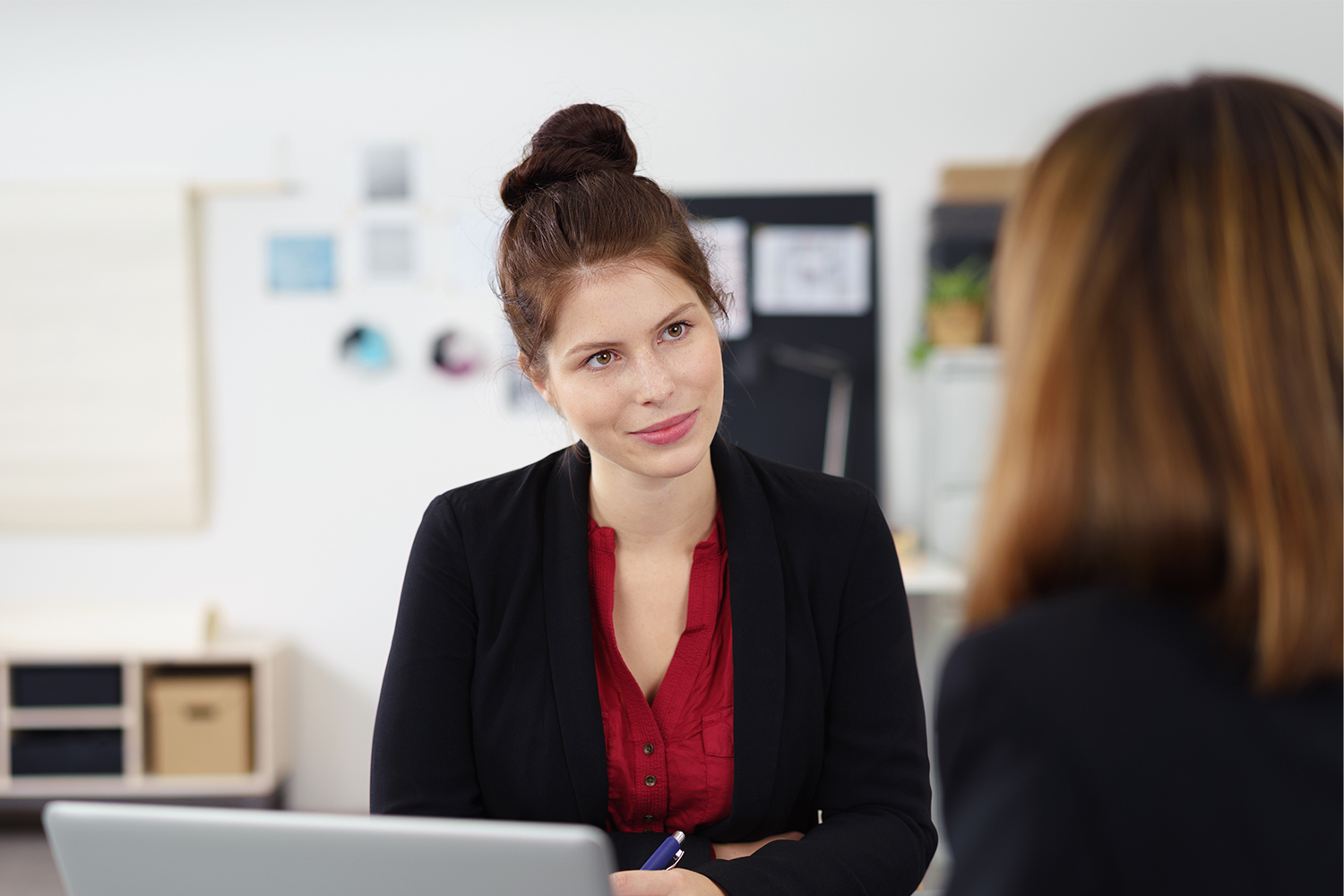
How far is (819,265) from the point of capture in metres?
3.44

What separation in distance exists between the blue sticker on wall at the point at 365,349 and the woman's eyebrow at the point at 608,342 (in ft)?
7.65

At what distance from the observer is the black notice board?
11.3ft

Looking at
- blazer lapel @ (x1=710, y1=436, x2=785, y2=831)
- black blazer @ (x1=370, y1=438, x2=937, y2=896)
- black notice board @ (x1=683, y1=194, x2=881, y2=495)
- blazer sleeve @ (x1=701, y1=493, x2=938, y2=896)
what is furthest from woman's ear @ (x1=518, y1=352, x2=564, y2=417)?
black notice board @ (x1=683, y1=194, x2=881, y2=495)

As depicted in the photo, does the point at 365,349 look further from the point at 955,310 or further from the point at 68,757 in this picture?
the point at 955,310

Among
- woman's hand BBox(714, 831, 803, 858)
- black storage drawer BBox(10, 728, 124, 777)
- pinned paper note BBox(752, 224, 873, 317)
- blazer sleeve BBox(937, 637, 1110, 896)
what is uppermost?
pinned paper note BBox(752, 224, 873, 317)

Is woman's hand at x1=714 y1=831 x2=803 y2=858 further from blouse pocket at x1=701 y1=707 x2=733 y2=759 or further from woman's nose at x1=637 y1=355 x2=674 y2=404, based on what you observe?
woman's nose at x1=637 y1=355 x2=674 y2=404

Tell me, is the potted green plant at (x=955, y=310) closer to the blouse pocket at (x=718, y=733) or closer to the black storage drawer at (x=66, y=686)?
the blouse pocket at (x=718, y=733)

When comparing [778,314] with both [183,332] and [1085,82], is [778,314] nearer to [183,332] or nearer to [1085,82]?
[1085,82]

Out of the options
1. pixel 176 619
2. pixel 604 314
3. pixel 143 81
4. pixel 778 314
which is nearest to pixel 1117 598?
pixel 604 314

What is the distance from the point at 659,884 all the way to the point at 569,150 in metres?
0.88

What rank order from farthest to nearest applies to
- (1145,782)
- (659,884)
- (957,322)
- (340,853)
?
(957,322) → (659,884) → (340,853) → (1145,782)

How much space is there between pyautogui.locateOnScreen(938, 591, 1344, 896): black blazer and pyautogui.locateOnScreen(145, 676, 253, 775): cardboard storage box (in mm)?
3149

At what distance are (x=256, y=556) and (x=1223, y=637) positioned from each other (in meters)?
3.45

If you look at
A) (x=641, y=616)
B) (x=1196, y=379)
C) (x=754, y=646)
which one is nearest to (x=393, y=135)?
(x=641, y=616)
